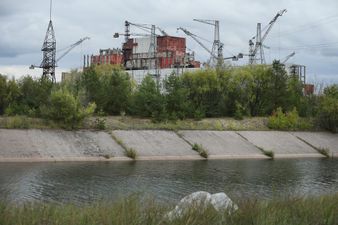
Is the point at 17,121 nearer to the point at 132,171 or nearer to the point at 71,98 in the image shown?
the point at 71,98

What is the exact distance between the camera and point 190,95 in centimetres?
7131

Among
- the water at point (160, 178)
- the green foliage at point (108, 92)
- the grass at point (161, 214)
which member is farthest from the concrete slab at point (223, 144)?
the grass at point (161, 214)

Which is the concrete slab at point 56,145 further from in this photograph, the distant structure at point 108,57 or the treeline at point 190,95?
the distant structure at point 108,57

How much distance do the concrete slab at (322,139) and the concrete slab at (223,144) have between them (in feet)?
31.6

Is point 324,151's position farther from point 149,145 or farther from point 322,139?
point 149,145

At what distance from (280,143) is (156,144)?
15.9 meters

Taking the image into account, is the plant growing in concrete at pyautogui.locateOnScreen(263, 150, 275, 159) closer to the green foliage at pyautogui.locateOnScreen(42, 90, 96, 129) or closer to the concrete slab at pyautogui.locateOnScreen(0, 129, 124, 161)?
the concrete slab at pyautogui.locateOnScreen(0, 129, 124, 161)

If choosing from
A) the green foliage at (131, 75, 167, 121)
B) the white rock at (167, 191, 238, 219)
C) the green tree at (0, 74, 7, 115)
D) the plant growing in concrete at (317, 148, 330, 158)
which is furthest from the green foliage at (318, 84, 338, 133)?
the white rock at (167, 191, 238, 219)

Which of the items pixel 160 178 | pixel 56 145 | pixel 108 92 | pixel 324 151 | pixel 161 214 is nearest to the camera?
pixel 161 214

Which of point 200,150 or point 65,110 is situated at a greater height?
point 65,110

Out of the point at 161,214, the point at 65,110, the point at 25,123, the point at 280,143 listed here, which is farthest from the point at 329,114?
the point at 161,214

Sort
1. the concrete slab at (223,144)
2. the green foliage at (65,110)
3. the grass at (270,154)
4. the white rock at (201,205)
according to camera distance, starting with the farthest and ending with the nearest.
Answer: the grass at (270,154)
the concrete slab at (223,144)
the green foliage at (65,110)
the white rock at (201,205)

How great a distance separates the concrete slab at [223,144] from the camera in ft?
165

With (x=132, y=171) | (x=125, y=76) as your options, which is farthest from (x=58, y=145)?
(x=125, y=76)
